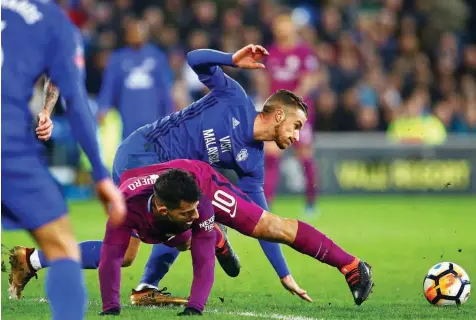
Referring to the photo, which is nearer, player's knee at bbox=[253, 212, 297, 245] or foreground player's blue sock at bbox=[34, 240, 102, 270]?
player's knee at bbox=[253, 212, 297, 245]

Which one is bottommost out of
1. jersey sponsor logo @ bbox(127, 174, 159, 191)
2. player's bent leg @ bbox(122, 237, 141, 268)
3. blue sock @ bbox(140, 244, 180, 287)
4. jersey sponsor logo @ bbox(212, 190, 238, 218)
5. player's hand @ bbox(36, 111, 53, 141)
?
blue sock @ bbox(140, 244, 180, 287)

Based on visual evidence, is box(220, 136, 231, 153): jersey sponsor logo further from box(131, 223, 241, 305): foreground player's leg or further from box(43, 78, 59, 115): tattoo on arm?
box(43, 78, 59, 115): tattoo on arm

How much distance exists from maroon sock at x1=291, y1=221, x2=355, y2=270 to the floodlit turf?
1.02ft

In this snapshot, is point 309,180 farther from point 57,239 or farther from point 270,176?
point 57,239

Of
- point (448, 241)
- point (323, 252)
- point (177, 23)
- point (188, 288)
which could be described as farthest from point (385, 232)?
point (177, 23)

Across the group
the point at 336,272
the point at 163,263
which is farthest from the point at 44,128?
the point at 336,272

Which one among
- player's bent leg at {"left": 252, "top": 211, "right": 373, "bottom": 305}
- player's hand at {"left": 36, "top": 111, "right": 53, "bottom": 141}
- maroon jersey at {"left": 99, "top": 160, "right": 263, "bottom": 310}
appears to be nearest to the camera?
maroon jersey at {"left": 99, "top": 160, "right": 263, "bottom": 310}

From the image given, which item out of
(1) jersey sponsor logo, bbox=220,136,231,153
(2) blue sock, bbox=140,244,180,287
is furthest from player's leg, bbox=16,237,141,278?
(1) jersey sponsor logo, bbox=220,136,231,153

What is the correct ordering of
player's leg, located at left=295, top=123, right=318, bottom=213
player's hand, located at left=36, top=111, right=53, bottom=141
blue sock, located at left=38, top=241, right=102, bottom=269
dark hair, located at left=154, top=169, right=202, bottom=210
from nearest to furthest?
1. dark hair, located at left=154, top=169, right=202, bottom=210
2. player's hand, located at left=36, top=111, right=53, bottom=141
3. blue sock, located at left=38, top=241, right=102, bottom=269
4. player's leg, located at left=295, top=123, right=318, bottom=213

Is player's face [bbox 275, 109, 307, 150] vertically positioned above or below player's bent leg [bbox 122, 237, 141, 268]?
above

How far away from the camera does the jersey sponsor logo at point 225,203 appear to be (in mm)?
6207

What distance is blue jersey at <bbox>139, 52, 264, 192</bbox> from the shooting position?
7039mm

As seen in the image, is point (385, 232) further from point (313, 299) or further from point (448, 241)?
point (313, 299)

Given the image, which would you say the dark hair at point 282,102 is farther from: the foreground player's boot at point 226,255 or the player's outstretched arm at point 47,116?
the player's outstretched arm at point 47,116
